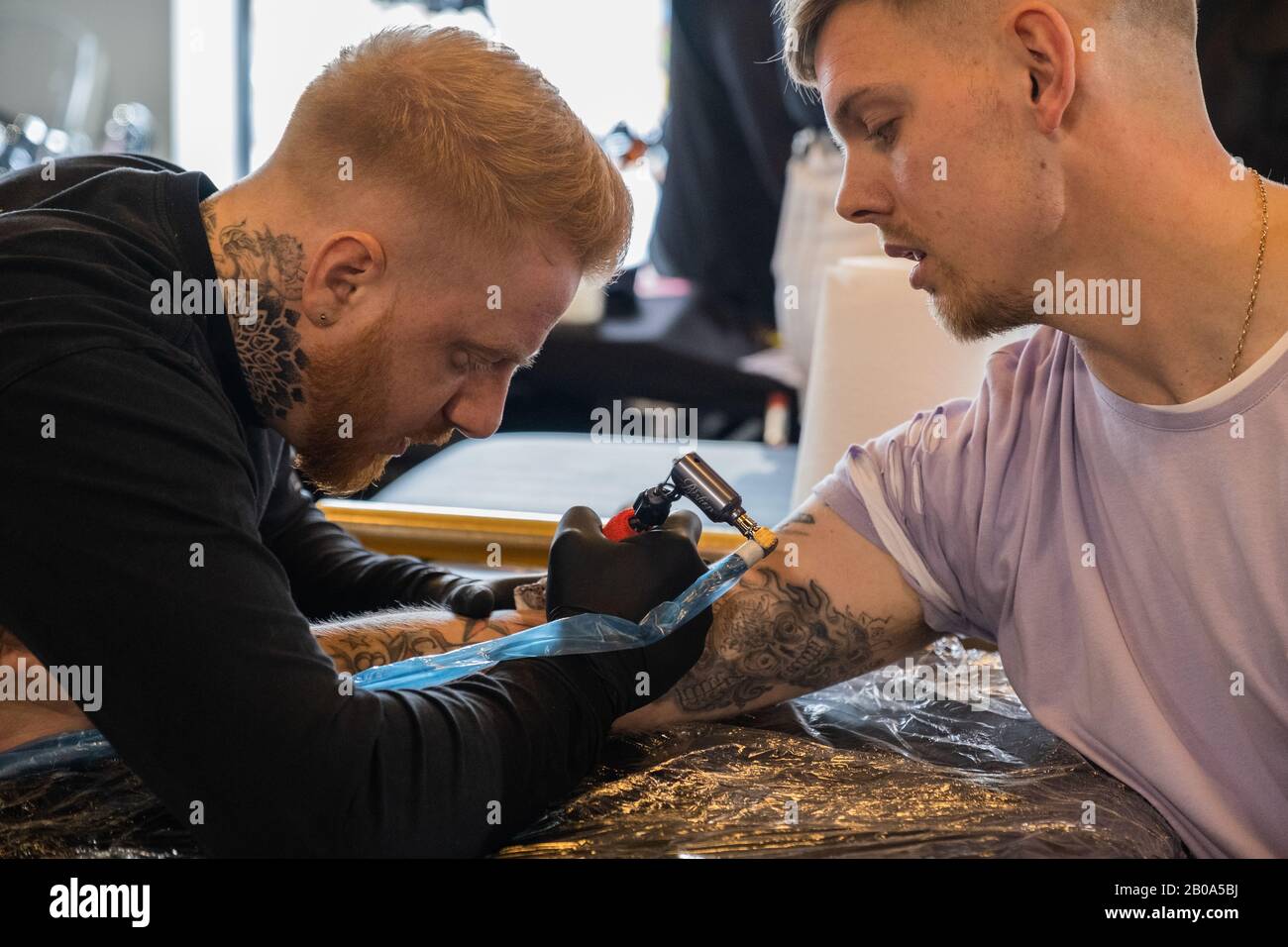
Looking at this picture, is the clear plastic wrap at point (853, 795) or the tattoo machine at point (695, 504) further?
the tattoo machine at point (695, 504)

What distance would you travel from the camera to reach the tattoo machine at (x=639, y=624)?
1081 millimetres

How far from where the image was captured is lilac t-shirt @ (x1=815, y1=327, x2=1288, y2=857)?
3.46 ft

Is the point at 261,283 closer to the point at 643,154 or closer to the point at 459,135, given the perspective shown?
the point at 459,135

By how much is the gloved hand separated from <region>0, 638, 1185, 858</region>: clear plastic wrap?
228 mm

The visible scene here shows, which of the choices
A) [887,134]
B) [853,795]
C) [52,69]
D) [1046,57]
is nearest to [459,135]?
[887,134]

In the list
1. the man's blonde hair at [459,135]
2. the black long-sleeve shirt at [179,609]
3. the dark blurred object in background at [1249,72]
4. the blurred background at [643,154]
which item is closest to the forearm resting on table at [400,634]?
the black long-sleeve shirt at [179,609]

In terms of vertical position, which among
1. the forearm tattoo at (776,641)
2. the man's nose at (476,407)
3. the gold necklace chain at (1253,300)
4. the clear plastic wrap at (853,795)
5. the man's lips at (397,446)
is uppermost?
the gold necklace chain at (1253,300)

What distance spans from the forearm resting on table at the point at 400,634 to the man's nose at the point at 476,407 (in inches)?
9.1

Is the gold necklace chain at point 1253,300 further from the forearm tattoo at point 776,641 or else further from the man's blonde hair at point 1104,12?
the forearm tattoo at point 776,641

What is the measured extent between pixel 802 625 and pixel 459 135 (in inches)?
22.9

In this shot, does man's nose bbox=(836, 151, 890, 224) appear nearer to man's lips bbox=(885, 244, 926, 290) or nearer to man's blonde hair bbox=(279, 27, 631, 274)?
man's lips bbox=(885, 244, 926, 290)

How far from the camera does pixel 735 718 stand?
4.13ft

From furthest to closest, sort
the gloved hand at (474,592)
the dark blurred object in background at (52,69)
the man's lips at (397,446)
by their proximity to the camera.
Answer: the dark blurred object in background at (52,69)
the gloved hand at (474,592)
the man's lips at (397,446)

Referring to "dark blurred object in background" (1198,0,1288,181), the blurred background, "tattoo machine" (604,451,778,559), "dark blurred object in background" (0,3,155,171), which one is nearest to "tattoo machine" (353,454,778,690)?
"tattoo machine" (604,451,778,559)
